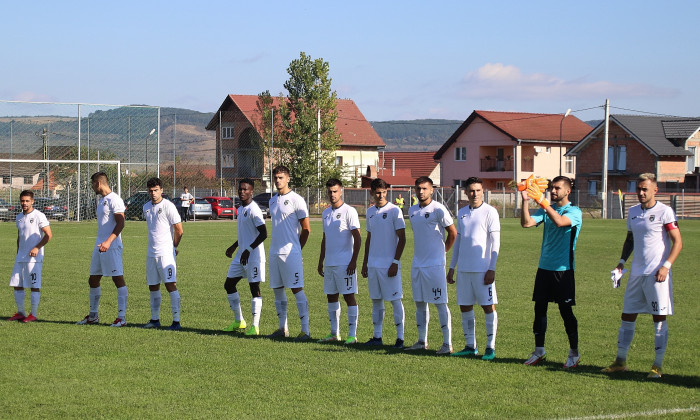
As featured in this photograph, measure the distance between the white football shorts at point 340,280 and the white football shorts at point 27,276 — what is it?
→ 482 cm

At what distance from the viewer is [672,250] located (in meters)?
8.44

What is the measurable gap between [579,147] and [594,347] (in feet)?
201

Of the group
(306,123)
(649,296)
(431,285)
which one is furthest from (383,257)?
(306,123)

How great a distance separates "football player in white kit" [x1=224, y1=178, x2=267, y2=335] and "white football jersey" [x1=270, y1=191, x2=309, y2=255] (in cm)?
24

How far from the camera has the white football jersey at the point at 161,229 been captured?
11.6 metres

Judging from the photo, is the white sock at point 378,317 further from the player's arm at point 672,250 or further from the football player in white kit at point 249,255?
the player's arm at point 672,250

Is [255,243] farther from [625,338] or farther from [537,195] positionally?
[625,338]

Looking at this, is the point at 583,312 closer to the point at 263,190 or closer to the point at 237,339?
the point at 237,339

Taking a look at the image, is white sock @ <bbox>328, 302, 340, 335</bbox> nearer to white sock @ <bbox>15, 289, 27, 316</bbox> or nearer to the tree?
white sock @ <bbox>15, 289, 27, 316</bbox>

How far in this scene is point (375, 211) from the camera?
1038 cm

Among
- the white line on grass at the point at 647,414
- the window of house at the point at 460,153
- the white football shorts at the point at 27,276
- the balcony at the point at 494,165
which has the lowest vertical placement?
the white line on grass at the point at 647,414

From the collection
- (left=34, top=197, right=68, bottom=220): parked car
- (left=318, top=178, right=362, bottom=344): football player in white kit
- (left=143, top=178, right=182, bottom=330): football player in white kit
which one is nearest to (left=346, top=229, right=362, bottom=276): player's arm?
(left=318, top=178, right=362, bottom=344): football player in white kit

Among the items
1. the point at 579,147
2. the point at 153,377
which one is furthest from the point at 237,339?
the point at 579,147

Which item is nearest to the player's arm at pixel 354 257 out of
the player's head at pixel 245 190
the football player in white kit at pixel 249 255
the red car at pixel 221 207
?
the football player in white kit at pixel 249 255
